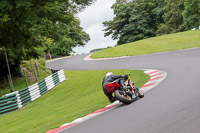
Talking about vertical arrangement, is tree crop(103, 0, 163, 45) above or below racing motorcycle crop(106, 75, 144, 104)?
above

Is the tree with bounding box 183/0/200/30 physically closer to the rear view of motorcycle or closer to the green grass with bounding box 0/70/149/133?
the green grass with bounding box 0/70/149/133

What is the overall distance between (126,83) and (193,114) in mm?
3562

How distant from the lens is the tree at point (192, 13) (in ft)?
195

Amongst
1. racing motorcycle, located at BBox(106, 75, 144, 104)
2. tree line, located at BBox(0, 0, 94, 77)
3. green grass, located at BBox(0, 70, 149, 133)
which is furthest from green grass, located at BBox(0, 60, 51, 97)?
racing motorcycle, located at BBox(106, 75, 144, 104)

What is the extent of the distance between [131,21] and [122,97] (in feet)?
199

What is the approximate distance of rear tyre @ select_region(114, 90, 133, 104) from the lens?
28.2ft

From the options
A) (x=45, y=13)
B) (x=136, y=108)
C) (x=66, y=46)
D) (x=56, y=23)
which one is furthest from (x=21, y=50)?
(x=66, y=46)

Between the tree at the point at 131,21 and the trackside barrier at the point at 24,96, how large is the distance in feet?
156

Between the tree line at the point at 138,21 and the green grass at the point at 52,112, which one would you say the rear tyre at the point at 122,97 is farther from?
the tree line at the point at 138,21

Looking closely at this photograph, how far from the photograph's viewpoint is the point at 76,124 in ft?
25.6

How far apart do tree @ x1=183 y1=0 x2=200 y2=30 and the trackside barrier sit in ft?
151

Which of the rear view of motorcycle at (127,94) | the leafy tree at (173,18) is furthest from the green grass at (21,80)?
the leafy tree at (173,18)

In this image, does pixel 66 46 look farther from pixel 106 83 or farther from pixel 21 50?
pixel 106 83

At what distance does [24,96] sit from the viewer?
17.6 m
